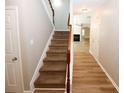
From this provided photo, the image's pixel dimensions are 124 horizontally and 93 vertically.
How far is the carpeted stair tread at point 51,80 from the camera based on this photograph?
12.6 ft

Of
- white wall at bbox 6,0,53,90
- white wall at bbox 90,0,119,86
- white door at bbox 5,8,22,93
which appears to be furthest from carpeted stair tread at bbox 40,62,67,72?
white wall at bbox 90,0,119,86

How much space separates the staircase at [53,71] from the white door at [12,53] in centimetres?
54

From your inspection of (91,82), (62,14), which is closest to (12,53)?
(91,82)

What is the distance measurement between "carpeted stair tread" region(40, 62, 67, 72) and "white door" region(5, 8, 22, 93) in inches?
35.1

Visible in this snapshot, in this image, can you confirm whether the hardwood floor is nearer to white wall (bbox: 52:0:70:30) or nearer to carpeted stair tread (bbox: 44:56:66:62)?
carpeted stair tread (bbox: 44:56:66:62)

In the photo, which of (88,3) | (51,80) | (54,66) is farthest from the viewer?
(88,3)

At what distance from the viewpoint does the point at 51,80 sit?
13.0 feet

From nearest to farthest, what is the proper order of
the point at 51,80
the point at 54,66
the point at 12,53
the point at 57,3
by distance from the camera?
the point at 12,53 < the point at 51,80 < the point at 54,66 < the point at 57,3

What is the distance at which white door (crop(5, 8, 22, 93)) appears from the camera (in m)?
3.41

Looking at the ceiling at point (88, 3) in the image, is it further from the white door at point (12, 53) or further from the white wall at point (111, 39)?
the white door at point (12, 53)

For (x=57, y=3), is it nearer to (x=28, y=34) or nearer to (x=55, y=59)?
(x=55, y=59)

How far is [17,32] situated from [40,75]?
→ 59.3 inches

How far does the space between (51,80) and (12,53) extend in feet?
4.20

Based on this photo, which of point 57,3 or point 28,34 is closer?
point 28,34
